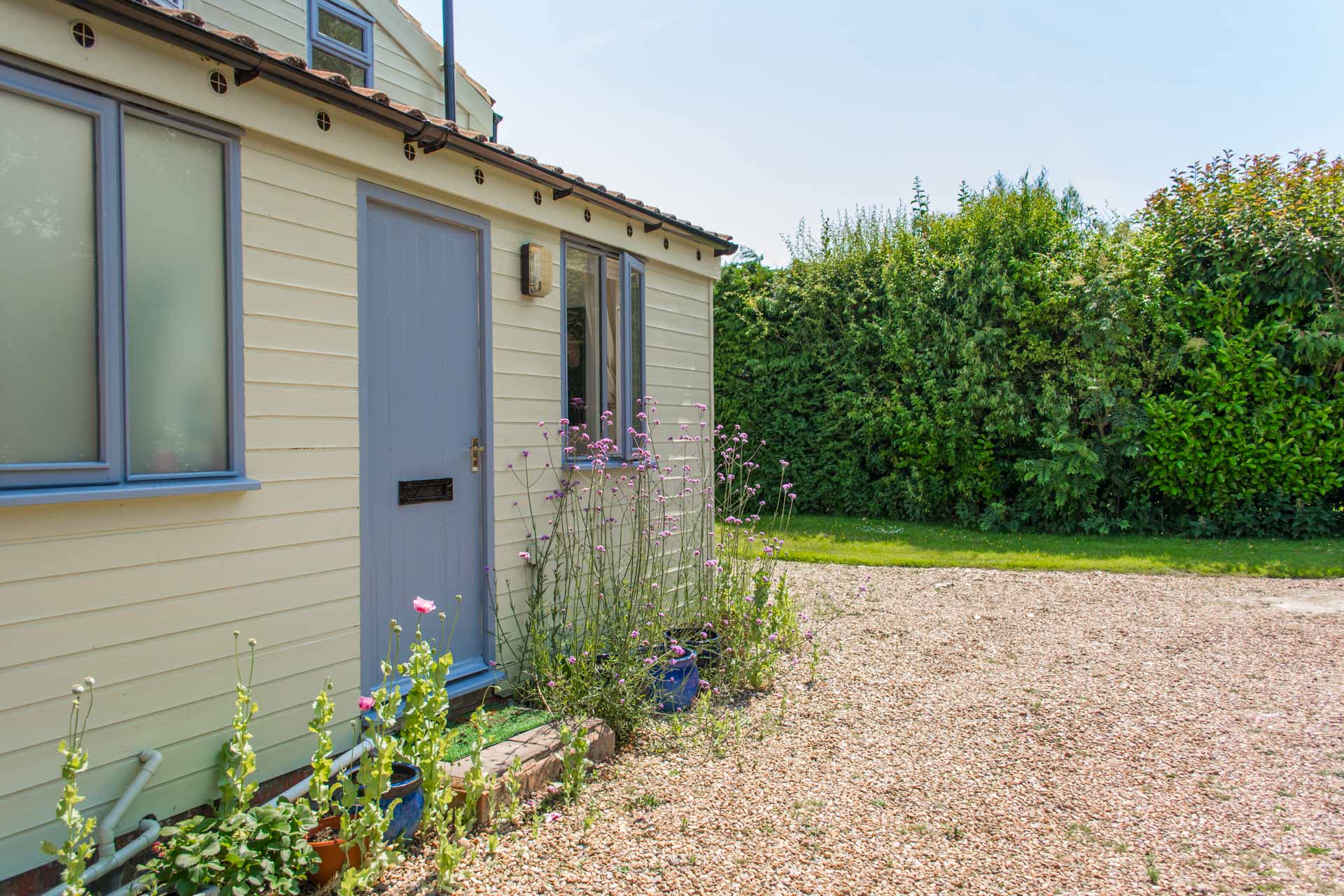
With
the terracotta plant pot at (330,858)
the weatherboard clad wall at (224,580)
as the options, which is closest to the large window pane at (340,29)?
the weatherboard clad wall at (224,580)

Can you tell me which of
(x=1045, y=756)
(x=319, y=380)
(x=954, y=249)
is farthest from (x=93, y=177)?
(x=954, y=249)

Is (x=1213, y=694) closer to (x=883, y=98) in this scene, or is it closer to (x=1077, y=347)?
(x=1077, y=347)

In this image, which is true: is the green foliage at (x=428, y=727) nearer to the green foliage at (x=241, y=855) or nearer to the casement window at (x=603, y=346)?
the green foliage at (x=241, y=855)

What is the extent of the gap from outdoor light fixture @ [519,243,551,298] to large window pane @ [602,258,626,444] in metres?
0.71

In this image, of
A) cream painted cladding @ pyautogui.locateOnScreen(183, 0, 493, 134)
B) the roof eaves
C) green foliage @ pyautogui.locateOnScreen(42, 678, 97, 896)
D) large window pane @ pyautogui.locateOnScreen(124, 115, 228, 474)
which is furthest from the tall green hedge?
green foliage @ pyautogui.locateOnScreen(42, 678, 97, 896)


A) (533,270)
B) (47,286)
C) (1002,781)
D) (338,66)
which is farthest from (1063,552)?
(47,286)

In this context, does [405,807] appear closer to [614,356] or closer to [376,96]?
[376,96]

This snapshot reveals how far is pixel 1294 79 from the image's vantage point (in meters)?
9.03

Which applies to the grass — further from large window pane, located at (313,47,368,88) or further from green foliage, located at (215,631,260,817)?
large window pane, located at (313,47,368,88)

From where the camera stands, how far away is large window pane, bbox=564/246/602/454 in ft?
15.5

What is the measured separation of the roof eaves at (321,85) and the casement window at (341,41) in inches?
148

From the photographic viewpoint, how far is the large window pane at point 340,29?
6930mm

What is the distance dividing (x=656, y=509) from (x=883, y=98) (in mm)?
7030

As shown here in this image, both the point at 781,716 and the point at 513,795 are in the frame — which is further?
the point at 781,716
